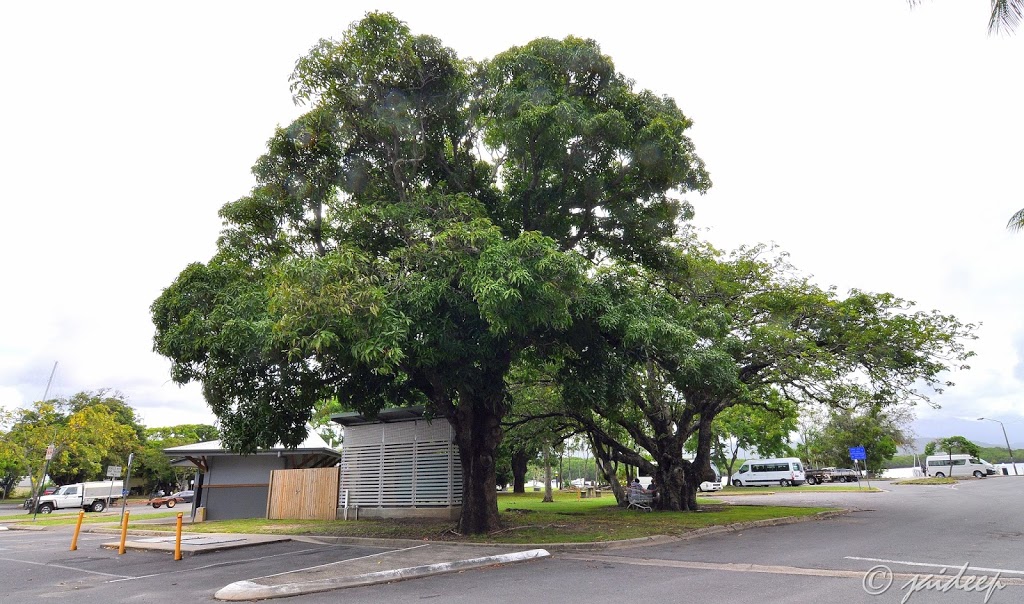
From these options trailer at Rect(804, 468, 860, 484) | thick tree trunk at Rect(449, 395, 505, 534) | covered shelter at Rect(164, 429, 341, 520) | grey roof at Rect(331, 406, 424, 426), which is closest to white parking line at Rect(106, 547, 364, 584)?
thick tree trunk at Rect(449, 395, 505, 534)

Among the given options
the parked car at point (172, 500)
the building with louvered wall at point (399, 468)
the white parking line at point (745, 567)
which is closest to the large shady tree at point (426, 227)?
the white parking line at point (745, 567)

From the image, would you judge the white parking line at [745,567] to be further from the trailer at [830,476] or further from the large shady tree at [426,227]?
the trailer at [830,476]

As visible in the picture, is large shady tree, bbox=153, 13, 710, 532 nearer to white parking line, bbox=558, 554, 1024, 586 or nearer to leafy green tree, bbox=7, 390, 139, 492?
white parking line, bbox=558, 554, 1024, 586

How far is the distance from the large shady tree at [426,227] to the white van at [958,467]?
1985 inches

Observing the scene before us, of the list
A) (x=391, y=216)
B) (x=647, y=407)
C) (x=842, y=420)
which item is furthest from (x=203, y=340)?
(x=842, y=420)

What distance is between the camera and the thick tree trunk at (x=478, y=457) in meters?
14.4

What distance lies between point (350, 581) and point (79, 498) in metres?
39.5

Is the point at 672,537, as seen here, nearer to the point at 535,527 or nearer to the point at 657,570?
the point at 535,527

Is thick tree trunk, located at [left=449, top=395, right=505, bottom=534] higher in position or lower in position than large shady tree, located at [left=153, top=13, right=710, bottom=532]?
lower

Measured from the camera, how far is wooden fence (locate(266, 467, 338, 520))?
22.0 meters

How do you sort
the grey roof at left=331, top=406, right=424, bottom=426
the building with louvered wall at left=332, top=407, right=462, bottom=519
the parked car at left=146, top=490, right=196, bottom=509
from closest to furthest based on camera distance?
the building with louvered wall at left=332, top=407, right=462, bottom=519 < the grey roof at left=331, top=406, right=424, bottom=426 < the parked car at left=146, top=490, right=196, bottom=509

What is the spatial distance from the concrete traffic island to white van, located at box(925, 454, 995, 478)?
54305mm

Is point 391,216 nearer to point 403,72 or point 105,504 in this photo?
point 403,72

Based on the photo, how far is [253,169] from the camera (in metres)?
13.8
